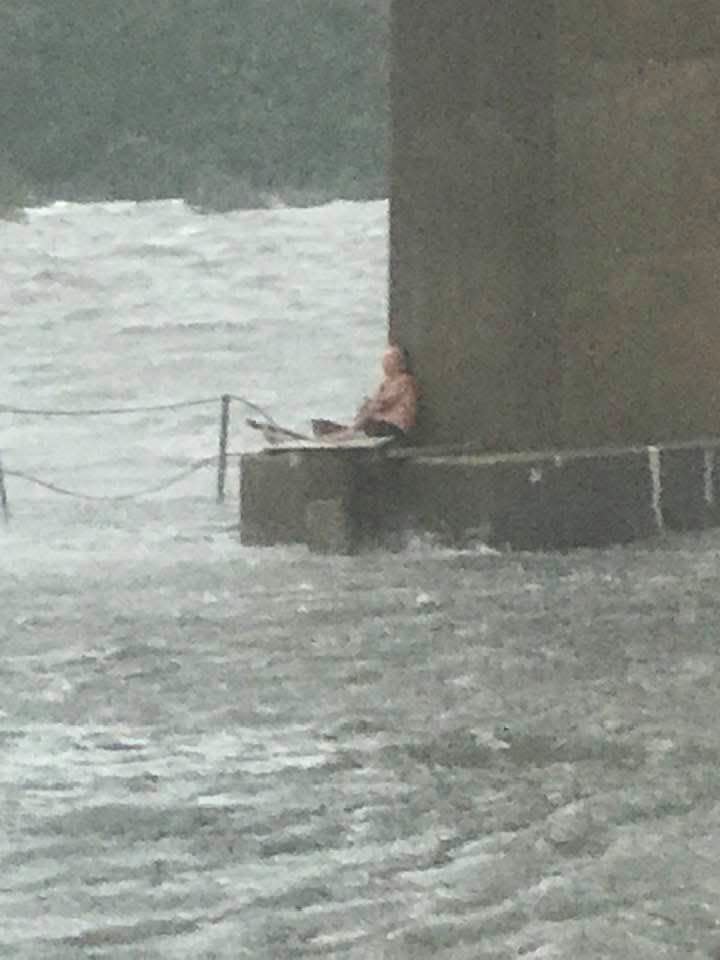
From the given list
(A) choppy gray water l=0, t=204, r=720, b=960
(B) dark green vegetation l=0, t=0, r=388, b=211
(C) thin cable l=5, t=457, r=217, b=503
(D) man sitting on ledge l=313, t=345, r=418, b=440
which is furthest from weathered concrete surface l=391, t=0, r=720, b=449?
(B) dark green vegetation l=0, t=0, r=388, b=211

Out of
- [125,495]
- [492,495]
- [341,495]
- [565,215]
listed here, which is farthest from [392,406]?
[125,495]

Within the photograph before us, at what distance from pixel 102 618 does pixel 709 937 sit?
14.5 ft

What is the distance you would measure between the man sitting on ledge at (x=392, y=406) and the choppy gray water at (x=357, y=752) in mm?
817

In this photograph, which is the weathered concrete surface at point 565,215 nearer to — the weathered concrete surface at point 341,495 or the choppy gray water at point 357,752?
the weathered concrete surface at point 341,495

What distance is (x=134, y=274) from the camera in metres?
27.6

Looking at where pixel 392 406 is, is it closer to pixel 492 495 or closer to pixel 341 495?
pixel 341 495

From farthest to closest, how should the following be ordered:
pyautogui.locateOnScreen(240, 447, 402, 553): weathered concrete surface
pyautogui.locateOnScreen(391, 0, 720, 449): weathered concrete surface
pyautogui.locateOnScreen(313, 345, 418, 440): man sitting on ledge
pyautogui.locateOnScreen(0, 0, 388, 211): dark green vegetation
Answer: pyautogui.locateOnScreen(0, 0, 388, 211): dark green vegetation, pyautogui.locateOnScreen(313, 345, 418, 440): man sitting on ledge, pyautogui.locateOnScreen(391, 0, 720, 449): weathered concrete surface, pyautogui.locateOnScreen(240, 447, 402, 553): weathered concrete surface

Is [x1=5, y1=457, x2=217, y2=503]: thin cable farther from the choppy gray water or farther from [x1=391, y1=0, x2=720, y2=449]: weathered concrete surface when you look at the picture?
[x1=391, y1=0, x2=720, y2=449]: weathered concrete surface

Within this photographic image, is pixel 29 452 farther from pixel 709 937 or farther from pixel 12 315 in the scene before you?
pixel 709 937

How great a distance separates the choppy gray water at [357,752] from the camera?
3428 millimetres

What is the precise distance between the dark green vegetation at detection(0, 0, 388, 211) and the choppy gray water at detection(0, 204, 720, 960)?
16.0m

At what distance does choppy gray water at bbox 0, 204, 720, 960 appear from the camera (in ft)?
11.2

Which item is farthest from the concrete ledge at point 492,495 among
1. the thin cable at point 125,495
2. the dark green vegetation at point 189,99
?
the dark green vegetation at point 189,99

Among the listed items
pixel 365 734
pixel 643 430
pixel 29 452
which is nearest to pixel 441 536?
pixel 643 430
